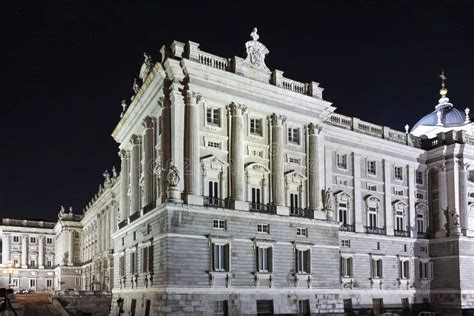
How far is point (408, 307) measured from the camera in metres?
61.5

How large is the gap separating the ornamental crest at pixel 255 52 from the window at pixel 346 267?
20499 millimetres

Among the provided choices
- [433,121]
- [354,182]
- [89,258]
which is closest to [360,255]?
[354,182]

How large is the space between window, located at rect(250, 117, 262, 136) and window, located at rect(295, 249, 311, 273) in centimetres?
1053

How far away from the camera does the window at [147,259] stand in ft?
151

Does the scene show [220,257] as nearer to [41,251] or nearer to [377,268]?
[377,268]

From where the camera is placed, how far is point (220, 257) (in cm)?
4512

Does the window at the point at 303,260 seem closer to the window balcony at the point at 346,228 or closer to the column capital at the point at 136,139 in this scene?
the window balcony at the point at 346,228

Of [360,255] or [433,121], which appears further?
[433,121]

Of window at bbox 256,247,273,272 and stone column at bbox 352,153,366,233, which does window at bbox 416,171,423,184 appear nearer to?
stone column at bbox 352,153,366,233

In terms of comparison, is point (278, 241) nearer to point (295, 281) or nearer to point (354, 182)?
point (295, 281)

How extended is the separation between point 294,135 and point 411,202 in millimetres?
19588

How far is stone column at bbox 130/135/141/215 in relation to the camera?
182ft

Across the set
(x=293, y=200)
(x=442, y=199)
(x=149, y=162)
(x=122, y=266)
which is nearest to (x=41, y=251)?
(x=122, y=266)

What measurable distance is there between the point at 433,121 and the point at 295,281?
133 feet
